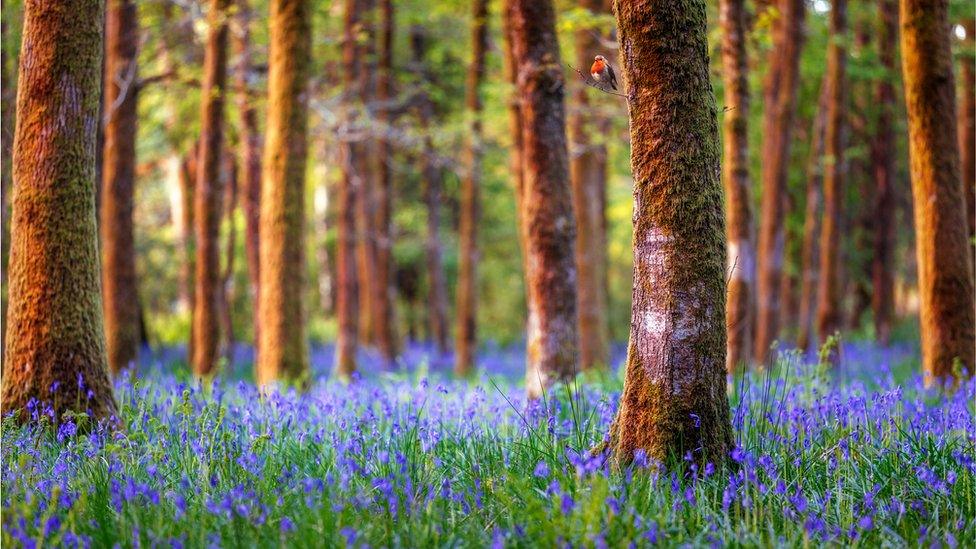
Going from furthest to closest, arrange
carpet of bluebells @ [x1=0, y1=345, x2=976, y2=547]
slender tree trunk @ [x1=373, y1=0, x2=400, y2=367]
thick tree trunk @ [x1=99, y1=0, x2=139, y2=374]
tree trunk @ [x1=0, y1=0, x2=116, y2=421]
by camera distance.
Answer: slender tree trunk @ [x1=373, y1=0, x2=400, y2=367] → thick tree trunk @ [x1=99, y1=0, x2=139, y2=374] → tree trunk @ [x1=0, y1=0, x2=116, y2=421] → carpet of bluebells @ [x1=0, y1=345, x2=976, y2=547]

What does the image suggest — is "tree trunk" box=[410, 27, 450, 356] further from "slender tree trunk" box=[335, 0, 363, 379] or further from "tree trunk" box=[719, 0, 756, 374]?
"tree trunk" box=[719, 0, 756, 374]

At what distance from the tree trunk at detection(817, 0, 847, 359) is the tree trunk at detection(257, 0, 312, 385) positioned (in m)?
8.73

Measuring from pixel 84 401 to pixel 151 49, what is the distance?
12481 mm

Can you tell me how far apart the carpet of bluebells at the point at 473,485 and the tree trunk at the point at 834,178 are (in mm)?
10096

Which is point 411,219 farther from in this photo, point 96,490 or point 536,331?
point 96,490

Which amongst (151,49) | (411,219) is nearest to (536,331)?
(151,49)

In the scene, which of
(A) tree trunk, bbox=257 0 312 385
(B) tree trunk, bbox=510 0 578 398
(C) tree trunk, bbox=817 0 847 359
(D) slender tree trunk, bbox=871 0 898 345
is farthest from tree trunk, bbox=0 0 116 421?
(D) slender tree trunk, bbox=871 0 898 345

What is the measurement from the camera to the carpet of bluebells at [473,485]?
140 inches

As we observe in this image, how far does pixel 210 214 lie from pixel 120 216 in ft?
4.73

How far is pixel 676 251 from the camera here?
437 centimetres

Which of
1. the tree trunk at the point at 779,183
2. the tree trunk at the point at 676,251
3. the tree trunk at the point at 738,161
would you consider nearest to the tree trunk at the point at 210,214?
the tree trunk at the point at 738,161

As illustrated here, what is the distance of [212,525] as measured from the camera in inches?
145

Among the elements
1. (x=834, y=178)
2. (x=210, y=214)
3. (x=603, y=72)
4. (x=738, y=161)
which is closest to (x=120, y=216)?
(x=210, y=214)

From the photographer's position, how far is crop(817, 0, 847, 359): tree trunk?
1514 cm
